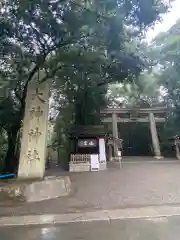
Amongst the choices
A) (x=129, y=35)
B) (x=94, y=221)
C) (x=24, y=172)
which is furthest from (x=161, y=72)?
(x=94, y=221)

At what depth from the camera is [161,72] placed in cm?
2486

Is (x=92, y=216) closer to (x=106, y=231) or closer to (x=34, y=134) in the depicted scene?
(x=106, y=231)

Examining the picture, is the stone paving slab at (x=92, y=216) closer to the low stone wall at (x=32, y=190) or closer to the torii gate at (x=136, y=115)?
the low stone wall at (x=32, y=190)

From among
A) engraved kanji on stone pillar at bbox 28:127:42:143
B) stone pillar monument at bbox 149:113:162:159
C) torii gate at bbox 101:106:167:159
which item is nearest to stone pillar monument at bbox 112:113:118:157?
torii gate at bbox 101:106:167:159

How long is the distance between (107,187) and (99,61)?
7627 millimetres

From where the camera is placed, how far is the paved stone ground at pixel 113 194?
838 centimetres

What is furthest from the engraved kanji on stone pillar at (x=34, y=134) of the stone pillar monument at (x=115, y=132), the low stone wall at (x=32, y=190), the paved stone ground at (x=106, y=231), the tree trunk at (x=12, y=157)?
the stone pillar monument at (x=115, y=132)

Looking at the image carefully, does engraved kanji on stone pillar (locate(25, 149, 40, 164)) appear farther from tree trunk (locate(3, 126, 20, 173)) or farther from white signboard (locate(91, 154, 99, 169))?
white signboard (locate(91, 154, 99, 169))

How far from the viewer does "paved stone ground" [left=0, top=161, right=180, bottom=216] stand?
27.5 ft

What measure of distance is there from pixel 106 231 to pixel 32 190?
445 cm

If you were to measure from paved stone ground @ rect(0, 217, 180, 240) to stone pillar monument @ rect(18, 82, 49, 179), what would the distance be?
14.6ft

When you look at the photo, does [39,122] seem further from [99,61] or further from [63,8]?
[99,61]

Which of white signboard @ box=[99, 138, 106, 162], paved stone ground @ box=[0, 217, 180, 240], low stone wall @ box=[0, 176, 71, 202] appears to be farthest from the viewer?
white signboard @ box=[99, 138, 106, 162]

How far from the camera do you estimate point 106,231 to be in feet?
17.9
